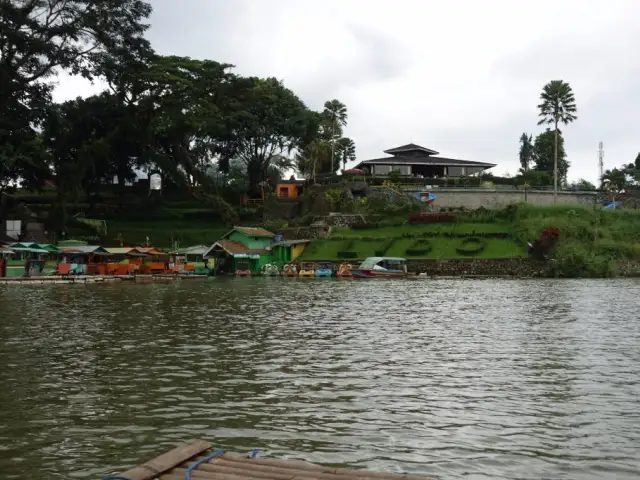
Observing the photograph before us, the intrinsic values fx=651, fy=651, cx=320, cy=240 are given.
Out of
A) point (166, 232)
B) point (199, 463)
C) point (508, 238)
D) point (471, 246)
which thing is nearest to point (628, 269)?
point (508, 238)

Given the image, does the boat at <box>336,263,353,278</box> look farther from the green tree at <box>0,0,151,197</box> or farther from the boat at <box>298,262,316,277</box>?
the green tree at <box>0,0,151,197</box>

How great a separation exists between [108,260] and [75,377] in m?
54.9

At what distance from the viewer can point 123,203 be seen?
3644 inches

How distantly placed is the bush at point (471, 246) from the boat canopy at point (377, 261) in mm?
6212

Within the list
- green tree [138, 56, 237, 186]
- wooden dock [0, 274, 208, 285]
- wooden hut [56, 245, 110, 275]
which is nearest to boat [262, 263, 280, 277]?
wooden dock [0, 274, 208, 285]

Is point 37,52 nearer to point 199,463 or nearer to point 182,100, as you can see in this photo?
point 182,100

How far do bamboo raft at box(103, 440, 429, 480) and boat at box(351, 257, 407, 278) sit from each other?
54361mm

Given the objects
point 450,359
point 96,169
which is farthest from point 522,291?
point 96,169

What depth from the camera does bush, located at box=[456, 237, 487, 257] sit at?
65.0 m

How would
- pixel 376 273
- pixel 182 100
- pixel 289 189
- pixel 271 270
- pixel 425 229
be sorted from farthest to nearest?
pixel 289 189
pixel 182 100
pixel 425 229
pixel 271 270
pixel 376 273

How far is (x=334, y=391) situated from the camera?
45.0 ft

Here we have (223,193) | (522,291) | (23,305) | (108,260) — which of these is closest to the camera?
(23,305)

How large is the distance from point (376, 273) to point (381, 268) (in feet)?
2.80

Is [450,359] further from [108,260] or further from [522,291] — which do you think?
[108,260]
